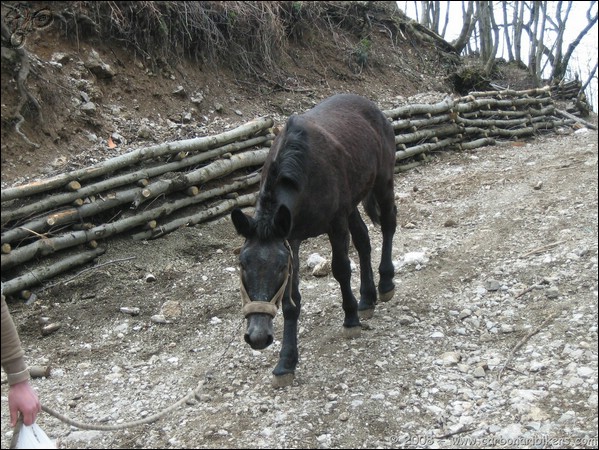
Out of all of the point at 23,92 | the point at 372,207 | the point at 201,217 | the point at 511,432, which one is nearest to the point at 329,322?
the point at 372,207

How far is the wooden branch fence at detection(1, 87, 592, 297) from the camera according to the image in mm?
5855

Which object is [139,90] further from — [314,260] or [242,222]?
[242,222]

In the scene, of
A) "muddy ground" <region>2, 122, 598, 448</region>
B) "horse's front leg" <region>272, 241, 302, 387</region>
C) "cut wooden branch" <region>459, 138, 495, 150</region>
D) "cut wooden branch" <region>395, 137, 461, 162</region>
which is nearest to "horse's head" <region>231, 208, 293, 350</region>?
"horse's front leg" <region>272, 241, 302, 387</region>

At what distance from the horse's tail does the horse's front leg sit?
65.0 inches

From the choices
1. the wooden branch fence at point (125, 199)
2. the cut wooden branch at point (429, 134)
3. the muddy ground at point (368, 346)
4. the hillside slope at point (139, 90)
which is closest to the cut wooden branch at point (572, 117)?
the hillside slope at point (139, 90)

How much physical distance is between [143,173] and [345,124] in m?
2.64

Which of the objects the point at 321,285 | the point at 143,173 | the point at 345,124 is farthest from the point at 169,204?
the point at 345,124

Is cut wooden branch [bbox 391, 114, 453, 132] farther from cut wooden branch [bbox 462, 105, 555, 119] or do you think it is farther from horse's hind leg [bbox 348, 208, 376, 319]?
horse's hind leg [bbox 348, 208, 376, 319]

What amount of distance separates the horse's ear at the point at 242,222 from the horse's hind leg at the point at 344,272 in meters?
1.02

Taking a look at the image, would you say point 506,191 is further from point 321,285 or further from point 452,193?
point 321,285

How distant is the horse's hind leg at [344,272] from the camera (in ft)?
15.4

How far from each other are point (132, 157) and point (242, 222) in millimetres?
3298

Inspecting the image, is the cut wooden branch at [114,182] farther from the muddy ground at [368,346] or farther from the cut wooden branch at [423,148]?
the cut wooden branch at [423,148]

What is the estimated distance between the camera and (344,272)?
A: 4.79 metres
